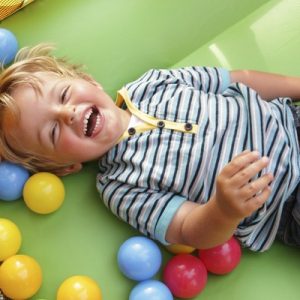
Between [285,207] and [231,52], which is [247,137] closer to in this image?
[285,207]

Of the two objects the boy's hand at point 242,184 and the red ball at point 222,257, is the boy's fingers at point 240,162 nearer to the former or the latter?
the boy's hand at point 242,184

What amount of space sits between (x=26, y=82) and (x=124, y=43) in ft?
1.08

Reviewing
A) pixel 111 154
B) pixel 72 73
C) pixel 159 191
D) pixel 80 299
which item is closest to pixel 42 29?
pixel 72 73

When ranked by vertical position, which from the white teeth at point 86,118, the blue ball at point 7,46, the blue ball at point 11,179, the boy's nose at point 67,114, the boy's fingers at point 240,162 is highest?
the blue ball at point 7,46

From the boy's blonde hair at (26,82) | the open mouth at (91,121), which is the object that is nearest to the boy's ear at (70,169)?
the boy's blonde hair at (26,82)

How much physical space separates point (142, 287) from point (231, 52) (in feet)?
1.98

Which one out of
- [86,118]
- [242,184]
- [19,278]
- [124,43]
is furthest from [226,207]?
[124,43]

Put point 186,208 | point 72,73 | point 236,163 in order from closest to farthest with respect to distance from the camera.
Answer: point 236,163, point 186,208, point 72,73

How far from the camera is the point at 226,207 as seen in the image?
85 centimetres

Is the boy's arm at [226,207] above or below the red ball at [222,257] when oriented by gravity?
above

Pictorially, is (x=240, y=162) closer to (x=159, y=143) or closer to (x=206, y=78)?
(x=159, y=143)

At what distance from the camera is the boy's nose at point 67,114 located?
3.15ft

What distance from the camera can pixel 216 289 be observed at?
1.05m

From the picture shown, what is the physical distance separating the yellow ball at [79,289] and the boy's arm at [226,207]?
0.64ft
